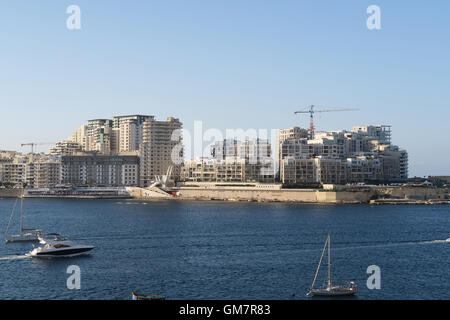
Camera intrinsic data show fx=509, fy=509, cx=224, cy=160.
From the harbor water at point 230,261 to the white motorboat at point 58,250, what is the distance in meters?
1.09

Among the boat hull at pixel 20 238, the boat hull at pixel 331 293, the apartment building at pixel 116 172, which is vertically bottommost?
the boat hull at pixel 331 293

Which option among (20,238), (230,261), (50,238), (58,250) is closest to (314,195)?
(20,238)

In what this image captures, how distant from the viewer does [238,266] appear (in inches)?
1727

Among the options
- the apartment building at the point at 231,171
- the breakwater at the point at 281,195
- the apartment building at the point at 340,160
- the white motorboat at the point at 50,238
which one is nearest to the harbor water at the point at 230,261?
the white motorboat at the point at 50,238

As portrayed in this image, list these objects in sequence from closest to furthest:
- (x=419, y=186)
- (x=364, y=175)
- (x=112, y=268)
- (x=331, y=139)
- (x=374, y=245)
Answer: (x=112, y=268) < (x=374, y=245) < (x=419, y=186) < (x=364, y=175) < (x=331, y=139)

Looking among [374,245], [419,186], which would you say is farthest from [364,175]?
[374,245]

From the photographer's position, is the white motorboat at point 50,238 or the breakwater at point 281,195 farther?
the breakwater at point 281,195

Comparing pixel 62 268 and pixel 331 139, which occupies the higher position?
pixel 331 139

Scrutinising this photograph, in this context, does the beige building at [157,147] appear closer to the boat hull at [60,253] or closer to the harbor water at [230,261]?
the harbor water at [230,261]

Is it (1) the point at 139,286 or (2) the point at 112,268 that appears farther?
(2) the point at 112,268

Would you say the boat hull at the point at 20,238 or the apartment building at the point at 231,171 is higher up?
the apartment building at the point at 231,171

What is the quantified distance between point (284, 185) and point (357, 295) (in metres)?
116

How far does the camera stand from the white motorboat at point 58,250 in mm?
49031
